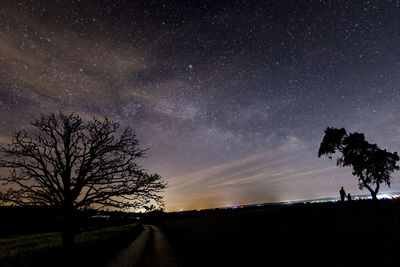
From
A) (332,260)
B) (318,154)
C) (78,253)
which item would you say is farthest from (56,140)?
(318,154)

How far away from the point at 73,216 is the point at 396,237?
679 inches

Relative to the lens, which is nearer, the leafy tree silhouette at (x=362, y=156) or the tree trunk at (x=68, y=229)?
the tree trunk at (x=68, y=229)

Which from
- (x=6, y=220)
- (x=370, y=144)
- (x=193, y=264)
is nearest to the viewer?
(x=193, y=264)

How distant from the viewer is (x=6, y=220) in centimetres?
5412

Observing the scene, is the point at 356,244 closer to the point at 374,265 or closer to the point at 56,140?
the point at 374,265

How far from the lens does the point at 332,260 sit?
6.89m

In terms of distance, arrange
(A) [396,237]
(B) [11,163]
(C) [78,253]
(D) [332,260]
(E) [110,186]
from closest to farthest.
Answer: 1. (D) [332,260]
2. (A) [396,237]
3. (B) [11,163]
4. (E) [110,186]
5. (C) [78,253]

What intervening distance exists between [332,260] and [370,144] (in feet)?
132

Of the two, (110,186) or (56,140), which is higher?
(56,140)

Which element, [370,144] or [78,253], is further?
[370,144]

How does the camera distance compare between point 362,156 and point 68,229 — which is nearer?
point 68,229

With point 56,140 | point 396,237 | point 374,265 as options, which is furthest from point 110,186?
point 396,237

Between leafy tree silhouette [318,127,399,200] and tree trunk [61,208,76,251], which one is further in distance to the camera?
leafy tree silhouette [318,127,399,200]

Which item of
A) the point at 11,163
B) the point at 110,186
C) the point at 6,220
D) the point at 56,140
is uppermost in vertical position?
the point at 56,140
